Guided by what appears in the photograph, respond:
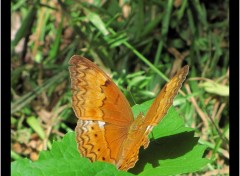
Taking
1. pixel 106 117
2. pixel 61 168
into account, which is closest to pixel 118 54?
pixel 106 117

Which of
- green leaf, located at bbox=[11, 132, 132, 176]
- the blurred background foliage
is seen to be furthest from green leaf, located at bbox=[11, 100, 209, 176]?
the blurred background foliage

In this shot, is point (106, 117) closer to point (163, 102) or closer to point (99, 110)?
point (99, 110)

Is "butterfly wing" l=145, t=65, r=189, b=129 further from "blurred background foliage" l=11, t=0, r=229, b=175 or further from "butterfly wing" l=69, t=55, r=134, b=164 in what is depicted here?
"blurred background foliage" l=11, t=0, r=229, b=175

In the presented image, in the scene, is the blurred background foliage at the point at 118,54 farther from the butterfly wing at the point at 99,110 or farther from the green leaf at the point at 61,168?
the green leaf at the point at 61,168

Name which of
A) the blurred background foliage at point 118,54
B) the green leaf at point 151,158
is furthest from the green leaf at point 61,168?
the blurred background foliage at point 118,54
